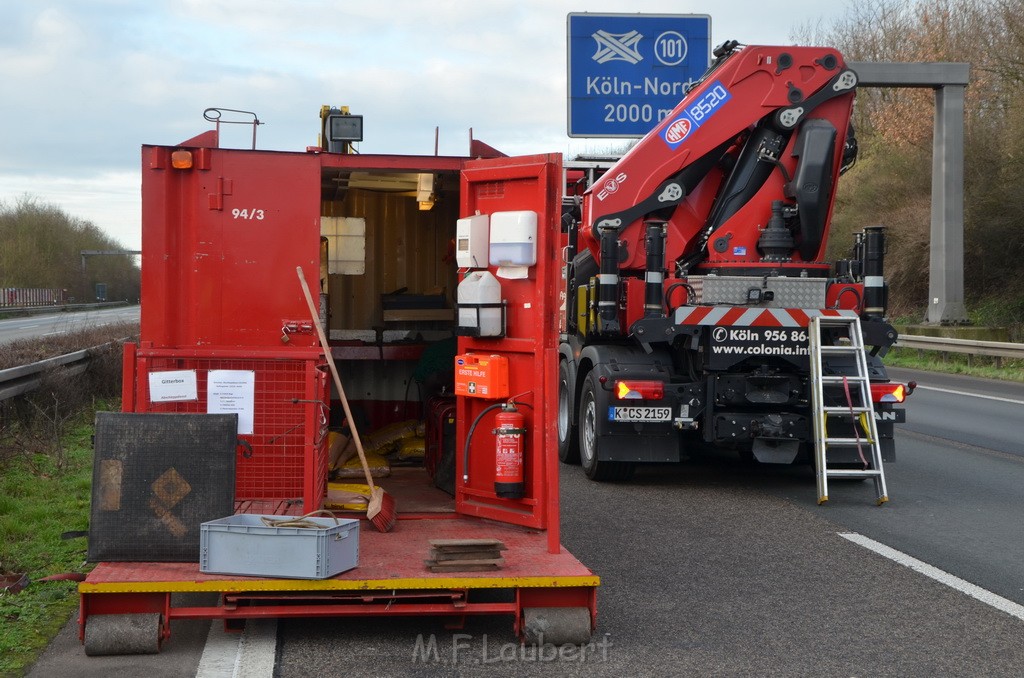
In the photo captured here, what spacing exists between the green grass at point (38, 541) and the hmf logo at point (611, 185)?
531cm

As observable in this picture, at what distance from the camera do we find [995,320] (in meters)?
29.2

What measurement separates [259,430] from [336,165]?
5.44 ft

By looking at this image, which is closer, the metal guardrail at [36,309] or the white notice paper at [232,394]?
the white notice paper at [232,394]

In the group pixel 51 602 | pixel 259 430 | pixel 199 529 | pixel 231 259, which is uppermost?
pixel 231 259

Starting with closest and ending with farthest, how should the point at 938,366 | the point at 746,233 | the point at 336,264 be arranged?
the point at 336,264 → the point at 746,233 → the point at 938,366

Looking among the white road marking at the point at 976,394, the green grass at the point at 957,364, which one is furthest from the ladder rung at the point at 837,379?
the green grass at the point at 957,364

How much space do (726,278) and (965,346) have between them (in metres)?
16.2

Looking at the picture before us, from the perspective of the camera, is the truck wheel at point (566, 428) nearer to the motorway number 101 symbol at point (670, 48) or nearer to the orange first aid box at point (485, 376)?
the orange first aid box at point (485, 376)

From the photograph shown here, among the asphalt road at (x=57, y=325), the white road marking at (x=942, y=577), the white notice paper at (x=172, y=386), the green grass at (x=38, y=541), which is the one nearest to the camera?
the green grass at (x=38, y=541)

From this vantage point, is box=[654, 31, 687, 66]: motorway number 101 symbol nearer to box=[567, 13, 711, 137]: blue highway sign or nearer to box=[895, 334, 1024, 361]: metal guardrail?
box=[567, 13, 711, 137]: blue highway sign

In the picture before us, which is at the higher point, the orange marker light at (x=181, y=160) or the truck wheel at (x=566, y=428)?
the orange marker light at (x=181, y=160)

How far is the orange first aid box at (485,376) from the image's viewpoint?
22.4 ft

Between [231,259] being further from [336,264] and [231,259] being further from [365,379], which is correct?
[365,379]

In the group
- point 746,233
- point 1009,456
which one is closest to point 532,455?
point 746,233
